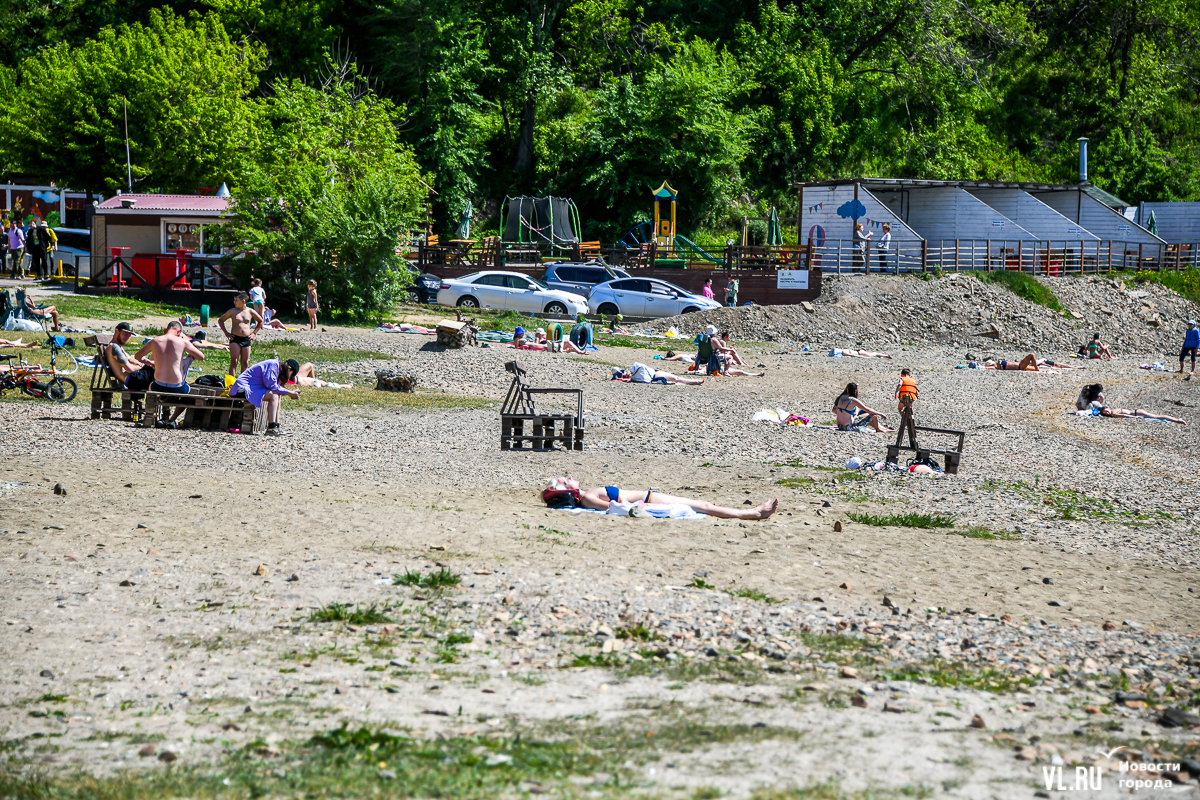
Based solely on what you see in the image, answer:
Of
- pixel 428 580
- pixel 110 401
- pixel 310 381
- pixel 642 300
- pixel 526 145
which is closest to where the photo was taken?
pixel 428 580

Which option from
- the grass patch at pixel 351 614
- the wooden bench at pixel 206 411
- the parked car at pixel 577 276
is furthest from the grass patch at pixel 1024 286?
the grass patch at pixel 351 614

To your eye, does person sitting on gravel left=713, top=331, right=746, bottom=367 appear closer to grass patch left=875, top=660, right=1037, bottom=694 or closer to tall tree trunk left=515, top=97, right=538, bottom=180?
grass patch left=875, top=660, right=1037, bottom=694

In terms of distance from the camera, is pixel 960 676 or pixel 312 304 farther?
pixel 312 304

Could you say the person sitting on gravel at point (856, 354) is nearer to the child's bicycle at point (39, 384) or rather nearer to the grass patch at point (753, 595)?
the child's bicycle at point (39, 384)

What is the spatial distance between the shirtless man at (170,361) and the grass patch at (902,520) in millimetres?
8613

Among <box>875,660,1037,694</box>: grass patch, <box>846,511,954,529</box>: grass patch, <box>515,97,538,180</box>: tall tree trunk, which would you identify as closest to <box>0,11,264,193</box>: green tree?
<box>515,97,538,180</box>: tall tree trunk

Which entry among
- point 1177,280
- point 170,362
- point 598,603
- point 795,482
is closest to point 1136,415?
point 795,482

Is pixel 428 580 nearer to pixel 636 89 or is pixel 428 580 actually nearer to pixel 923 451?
pixel 923 451

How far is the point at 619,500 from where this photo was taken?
11.8m

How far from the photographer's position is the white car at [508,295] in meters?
34.8

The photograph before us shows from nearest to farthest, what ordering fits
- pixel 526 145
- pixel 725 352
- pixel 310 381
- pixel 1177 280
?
pixel 310 381 < pixel 725 352 < pixel 1177 280 < pixel 526 145

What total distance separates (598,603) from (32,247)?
35.5 m

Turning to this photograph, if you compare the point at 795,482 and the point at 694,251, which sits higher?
the point at 694,251

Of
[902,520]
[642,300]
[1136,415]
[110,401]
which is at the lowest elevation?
[902,520]
